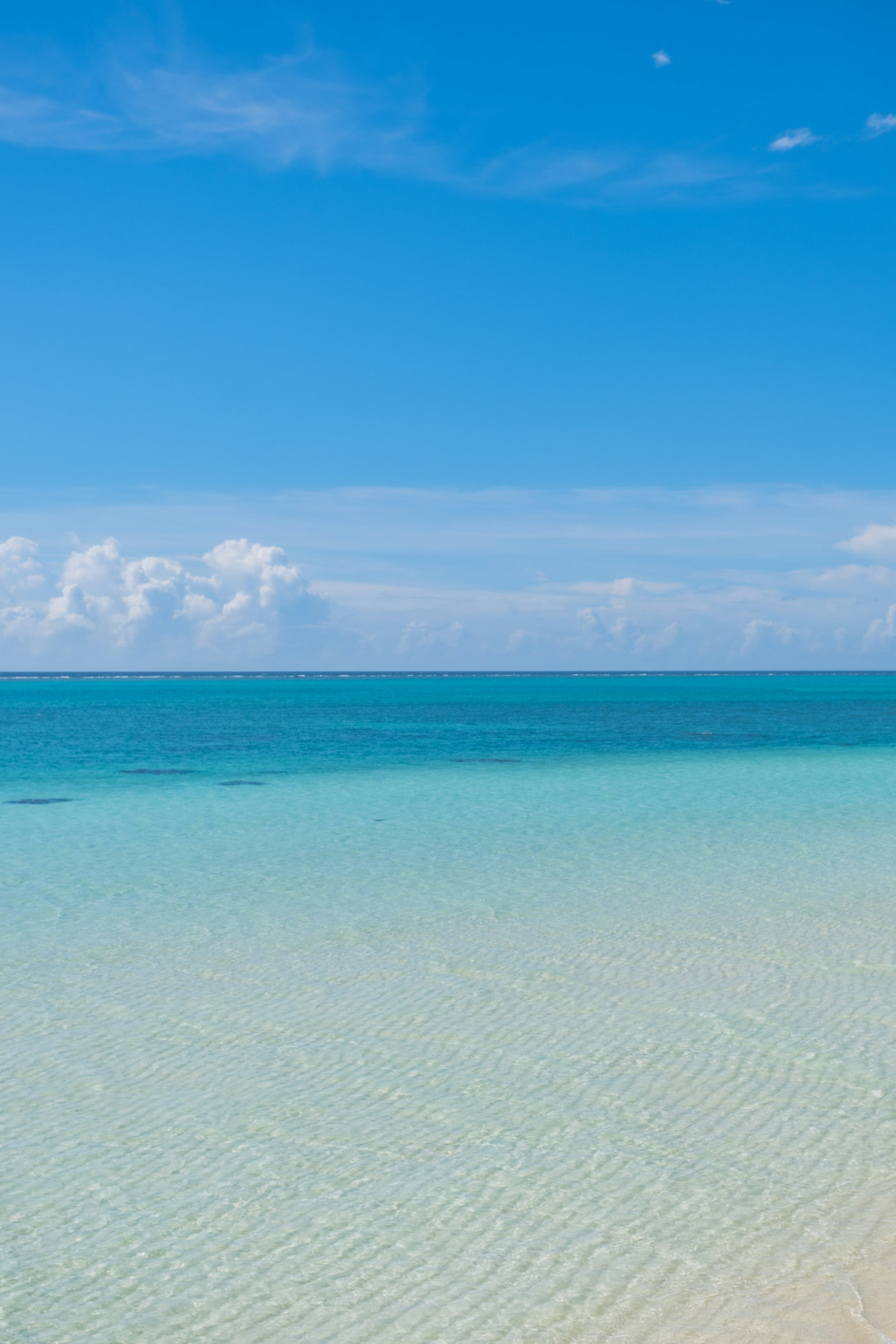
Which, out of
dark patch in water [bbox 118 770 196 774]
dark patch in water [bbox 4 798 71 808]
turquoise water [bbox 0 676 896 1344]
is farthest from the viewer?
dark patch in water [bbox 118 770 196 774]

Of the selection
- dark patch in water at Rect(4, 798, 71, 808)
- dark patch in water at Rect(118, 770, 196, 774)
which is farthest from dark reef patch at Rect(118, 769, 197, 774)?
dark patch in water at Rect(4, 798, 71, 808)

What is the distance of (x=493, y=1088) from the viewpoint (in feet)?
25.5

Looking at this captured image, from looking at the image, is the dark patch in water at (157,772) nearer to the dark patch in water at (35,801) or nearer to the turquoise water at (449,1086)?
the dark patch in water at (35,801)

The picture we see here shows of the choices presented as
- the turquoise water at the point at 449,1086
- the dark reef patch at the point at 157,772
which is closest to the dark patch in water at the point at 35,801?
the turquoise water at the point at 449,1086

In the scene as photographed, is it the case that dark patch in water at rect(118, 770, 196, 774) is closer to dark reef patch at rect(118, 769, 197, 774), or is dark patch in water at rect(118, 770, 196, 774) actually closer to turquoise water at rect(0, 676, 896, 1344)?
dark reef patch at rect(118, 769, 197, 774)

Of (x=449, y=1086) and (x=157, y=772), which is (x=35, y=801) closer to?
(x=157, y=772)

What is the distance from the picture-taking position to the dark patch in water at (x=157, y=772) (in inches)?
1233

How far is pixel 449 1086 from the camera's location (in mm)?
7812

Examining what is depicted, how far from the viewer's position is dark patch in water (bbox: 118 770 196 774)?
103 ft

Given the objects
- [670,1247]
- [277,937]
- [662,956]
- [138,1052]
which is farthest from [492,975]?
[670,1247]

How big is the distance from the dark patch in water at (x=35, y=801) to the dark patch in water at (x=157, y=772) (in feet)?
19.2

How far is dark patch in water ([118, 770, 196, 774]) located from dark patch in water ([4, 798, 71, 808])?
19.2 ft

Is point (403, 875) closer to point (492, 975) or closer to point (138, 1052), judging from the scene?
point (492, 975)

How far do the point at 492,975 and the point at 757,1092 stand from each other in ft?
11.6
